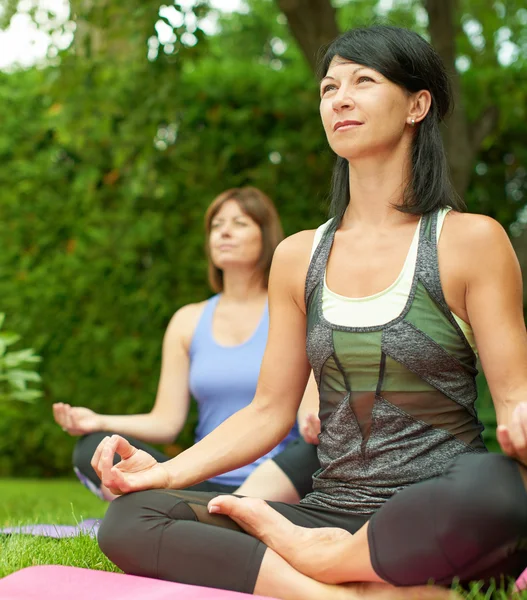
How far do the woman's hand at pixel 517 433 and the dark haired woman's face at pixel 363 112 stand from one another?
Result: 32.3 inches

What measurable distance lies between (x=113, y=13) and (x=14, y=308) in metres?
2.41

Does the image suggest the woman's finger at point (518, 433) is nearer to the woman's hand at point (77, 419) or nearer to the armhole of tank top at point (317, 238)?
the armhole of tank top at point (317, 238)

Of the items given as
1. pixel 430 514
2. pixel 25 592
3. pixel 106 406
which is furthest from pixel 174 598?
pixel 106 406

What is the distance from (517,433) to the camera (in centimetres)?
175

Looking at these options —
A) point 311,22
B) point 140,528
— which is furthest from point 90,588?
point 311,22

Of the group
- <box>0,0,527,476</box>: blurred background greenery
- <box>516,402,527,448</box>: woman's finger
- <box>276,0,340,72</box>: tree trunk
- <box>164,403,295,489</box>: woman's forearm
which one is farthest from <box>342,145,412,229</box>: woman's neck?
<box>0,0,527,476</box>: blurred background greenery

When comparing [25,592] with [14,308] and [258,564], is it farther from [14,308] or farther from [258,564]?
[14,308]

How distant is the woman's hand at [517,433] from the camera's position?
5.72ft

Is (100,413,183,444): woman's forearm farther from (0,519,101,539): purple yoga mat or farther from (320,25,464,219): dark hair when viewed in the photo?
(320,25,464,219): dark hair

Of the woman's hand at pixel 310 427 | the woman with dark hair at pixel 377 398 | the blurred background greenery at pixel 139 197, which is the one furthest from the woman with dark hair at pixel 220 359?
the blurred background greenery at pixel 139 197

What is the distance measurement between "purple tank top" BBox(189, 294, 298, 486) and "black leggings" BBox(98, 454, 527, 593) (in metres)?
1.31

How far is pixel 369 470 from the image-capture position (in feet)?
6.98

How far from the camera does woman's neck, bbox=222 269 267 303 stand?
3.76 m

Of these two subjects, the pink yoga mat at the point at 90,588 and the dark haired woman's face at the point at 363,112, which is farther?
the dark haired woman's face at the point at 363,112
